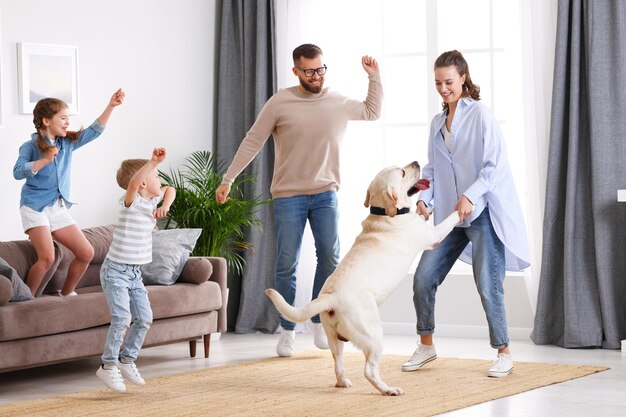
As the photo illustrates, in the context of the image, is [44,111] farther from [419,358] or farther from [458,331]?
[458,331]

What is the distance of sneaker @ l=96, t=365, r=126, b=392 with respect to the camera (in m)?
4.04

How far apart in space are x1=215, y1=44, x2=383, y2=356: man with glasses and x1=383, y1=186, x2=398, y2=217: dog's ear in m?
0.96

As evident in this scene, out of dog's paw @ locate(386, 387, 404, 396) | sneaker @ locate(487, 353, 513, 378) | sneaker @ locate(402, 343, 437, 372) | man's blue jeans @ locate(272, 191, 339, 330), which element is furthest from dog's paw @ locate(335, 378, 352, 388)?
man's blue jeans @ locate(272, 191, 339, 330)

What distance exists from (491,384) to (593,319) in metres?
1.56

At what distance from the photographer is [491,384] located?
4.20 metres

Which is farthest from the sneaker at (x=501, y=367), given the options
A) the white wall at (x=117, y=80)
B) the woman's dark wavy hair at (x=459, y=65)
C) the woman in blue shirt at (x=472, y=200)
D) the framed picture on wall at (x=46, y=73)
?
the framed picture on wall at (x=46, y=73)

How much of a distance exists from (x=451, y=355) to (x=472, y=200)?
137 centimetres

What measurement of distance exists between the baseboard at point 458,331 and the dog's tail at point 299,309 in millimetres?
2437

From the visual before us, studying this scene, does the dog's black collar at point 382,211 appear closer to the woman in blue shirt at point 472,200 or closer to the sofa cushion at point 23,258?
the woman in blue shirt at point 472,200

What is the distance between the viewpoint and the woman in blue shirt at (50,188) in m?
4.72

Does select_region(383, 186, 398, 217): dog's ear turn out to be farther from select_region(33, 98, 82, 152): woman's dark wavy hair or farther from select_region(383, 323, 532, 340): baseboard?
select_region(383, 323, 532, 340): baseboard

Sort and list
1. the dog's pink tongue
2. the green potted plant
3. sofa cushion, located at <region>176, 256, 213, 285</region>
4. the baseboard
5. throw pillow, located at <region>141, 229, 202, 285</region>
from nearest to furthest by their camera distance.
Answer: the dog's pink tongue → throw pillow, located at <region>141, 229, 202, 285</region> → sofa cushion, located at <region>176, 256, 213, 285</region> → the baseboard → the green potted plant

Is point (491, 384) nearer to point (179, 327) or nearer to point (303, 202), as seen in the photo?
point (303, 202)

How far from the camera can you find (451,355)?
17.2 ft
